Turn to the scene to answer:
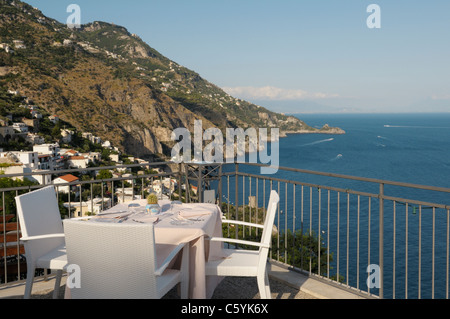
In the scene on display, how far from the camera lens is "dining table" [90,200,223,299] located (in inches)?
112

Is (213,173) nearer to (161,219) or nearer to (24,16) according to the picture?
(161,219)

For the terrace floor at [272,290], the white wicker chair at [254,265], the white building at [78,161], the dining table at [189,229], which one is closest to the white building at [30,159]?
the white building at [78,161]

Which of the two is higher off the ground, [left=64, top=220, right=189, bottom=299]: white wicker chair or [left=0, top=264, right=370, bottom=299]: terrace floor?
[left=64, top=220, right=189, bottom=299]: white wicker chair

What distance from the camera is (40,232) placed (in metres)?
3.13

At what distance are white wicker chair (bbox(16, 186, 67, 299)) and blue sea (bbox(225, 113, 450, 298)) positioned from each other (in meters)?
1.89

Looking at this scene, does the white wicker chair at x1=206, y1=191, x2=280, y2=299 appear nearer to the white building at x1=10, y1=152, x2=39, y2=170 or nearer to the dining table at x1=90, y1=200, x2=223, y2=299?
the dining table at x1=90, y1=200, x2=223, y2=299

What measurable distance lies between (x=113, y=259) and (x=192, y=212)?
45.9 inches

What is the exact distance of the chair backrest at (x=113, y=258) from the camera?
7.00 ft

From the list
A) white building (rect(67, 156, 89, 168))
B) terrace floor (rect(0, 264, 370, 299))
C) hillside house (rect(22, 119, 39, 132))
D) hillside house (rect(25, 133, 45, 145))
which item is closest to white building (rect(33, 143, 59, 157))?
white building (rect(67, 156, 89, 168))

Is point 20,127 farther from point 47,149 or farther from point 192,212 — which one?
point 192,212

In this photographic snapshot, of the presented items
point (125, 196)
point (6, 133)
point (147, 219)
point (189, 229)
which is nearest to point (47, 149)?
point (6, 133)

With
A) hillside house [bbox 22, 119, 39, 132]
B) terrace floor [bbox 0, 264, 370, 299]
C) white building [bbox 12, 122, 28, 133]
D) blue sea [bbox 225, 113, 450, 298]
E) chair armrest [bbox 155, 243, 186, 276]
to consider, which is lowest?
blue sea [bbox 225, 113, 450, 298]

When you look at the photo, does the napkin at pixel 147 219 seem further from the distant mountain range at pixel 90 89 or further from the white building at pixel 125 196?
the distant mountain range at pixel 90 89
